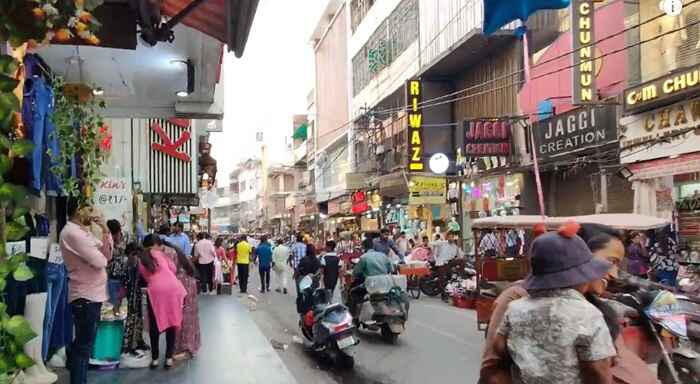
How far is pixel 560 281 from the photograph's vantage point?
299 centimetres

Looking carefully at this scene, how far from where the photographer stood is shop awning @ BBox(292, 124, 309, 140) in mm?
71300

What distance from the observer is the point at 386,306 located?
12016 mm

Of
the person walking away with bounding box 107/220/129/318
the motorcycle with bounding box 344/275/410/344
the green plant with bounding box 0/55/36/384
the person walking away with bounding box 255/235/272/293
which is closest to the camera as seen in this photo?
the green plant with bounding box 0/55/36/384

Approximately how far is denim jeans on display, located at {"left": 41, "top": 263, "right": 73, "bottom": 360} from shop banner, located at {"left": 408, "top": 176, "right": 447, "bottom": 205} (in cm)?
2034

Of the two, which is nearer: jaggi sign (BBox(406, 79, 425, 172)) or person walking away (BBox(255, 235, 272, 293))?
person walking away (BBox(255, 235, 272, 293))

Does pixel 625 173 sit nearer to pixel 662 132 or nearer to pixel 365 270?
pixel 662 132

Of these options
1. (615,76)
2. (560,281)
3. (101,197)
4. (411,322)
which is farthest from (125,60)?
(615,76)

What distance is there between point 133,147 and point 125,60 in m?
10.2

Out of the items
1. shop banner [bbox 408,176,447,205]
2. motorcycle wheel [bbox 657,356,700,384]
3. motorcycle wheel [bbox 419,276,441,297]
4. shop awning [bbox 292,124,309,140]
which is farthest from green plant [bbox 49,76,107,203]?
shop awning [bbox 292,124,309,140]

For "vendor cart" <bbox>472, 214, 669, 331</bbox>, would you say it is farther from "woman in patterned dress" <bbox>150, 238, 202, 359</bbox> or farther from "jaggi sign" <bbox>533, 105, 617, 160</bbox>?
"jaggi sign" <bbox>533, 105, 617, 160</bbox>

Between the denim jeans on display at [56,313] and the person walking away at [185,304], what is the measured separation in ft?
4.58

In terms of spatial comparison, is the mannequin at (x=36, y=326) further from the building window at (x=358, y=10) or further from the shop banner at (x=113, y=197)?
the building window at (x=358, y=10)

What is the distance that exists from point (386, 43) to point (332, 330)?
29.8 meters

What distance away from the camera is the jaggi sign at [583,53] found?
58.8 feet
